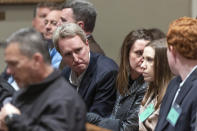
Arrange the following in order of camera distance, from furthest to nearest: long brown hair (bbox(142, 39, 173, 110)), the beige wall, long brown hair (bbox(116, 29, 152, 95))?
the beige wall < long brown hair (bbox(116, 29, 152, 95)) < long brown hair (bbox(142, 39, 173, 110))

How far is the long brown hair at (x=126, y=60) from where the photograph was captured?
3529 millimetres

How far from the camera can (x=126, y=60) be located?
3.63m

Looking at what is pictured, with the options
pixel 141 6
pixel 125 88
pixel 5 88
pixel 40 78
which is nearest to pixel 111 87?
pixel 125 88

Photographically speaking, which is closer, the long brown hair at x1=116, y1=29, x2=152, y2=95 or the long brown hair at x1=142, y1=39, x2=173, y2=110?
the long brown hair at x1=142, y1=39, x2=173, y2=110

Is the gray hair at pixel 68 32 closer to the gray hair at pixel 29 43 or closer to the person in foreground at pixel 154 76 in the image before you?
the person in foreground at pixel 154 76

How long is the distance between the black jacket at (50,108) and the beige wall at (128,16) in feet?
12.7

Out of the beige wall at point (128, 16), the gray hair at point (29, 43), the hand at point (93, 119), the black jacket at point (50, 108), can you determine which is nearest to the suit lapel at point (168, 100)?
the hand at point (93, 119)

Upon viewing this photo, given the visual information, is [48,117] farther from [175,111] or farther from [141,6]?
[141,6]

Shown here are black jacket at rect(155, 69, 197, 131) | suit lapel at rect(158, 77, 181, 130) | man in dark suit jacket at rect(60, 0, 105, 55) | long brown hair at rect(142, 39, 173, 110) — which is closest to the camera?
black jacket at rect(155, 69, 197, 131)

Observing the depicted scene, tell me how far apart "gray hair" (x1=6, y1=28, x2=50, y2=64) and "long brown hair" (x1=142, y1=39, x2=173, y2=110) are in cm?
128

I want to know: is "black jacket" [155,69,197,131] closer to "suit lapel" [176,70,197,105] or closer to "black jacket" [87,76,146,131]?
"suit lapel" [176,70,197,105]

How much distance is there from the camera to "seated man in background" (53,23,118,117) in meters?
3.48

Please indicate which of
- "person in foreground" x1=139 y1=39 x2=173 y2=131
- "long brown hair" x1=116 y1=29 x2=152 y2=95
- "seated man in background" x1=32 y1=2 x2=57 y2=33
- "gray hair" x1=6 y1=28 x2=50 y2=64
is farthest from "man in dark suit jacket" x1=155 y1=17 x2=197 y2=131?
"seated man in background" x1=32 y1=2 x2=57 y2=33

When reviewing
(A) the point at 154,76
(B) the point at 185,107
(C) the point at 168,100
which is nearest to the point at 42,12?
(A) the point at 154,76
